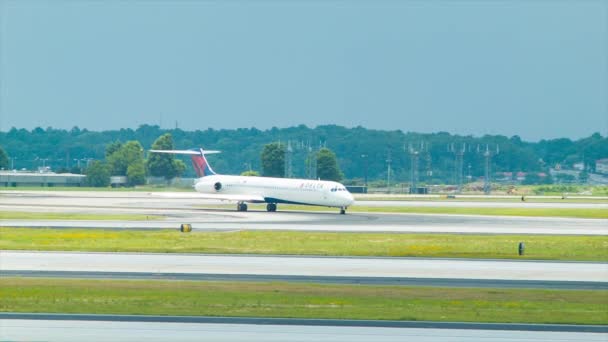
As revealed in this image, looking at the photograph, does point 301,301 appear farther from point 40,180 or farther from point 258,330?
point 40,180

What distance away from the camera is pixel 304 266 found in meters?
40.5

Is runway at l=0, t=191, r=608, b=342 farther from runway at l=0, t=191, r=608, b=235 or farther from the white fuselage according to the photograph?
the white fuselage

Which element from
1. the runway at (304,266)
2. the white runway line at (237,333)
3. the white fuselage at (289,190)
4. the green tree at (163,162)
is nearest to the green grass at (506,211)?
the white fuselage at (289,190)

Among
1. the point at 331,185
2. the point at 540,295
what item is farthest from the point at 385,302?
the point at 331,185

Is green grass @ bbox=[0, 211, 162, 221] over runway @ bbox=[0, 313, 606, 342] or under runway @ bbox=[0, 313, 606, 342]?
over

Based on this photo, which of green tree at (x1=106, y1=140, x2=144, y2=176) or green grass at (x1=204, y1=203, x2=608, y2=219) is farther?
green tree at (x1=106, y1=140, x2=144, y2=176)

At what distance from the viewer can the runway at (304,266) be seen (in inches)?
1491

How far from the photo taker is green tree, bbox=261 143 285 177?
172625mm

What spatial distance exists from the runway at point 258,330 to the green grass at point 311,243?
785 inches

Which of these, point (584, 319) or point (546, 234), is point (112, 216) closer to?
point (546, 234)

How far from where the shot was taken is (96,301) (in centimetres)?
2958

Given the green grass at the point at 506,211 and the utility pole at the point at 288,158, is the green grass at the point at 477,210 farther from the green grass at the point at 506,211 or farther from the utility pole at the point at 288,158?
the utility pole at the point at 288,158

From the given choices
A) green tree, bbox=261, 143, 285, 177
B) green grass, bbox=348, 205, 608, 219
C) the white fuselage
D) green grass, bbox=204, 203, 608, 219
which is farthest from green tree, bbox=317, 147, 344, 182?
the white fuselage

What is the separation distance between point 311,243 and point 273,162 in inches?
4790
